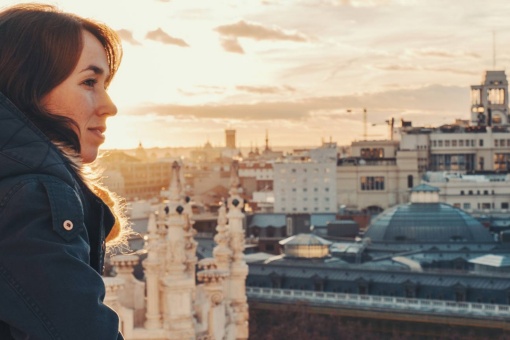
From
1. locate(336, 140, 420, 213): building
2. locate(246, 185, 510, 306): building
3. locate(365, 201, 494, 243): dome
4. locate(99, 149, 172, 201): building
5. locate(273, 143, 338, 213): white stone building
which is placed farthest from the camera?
locate(99, 149, 172, 201): building

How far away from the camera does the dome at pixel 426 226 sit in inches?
2472

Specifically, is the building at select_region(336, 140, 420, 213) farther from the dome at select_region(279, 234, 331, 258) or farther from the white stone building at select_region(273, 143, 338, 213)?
the dome at select_region(279, 234, 331, 258)

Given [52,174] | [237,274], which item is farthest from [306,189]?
[52,174]

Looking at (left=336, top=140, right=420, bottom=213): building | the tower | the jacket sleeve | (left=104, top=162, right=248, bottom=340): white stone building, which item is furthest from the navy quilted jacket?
the tower

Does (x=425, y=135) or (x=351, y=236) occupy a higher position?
(x=425, y=135)

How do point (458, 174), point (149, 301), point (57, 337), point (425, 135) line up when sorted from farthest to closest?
point (425, 135) → point (458, 174) → point (149, 301) → point (57, 337)

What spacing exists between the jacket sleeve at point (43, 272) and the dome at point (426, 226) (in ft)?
198

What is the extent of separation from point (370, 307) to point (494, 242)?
17.4m

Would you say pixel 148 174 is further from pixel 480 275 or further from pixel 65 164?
pixel 65 164

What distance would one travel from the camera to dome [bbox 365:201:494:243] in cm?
6278

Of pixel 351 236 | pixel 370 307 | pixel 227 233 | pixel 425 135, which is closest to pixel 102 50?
pixel 227 233

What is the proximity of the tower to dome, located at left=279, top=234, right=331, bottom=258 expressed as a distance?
72030mm

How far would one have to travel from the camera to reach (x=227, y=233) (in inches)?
1028

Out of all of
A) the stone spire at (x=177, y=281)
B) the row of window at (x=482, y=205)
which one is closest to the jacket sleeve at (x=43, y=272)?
the stone spire at (x=177, y=281)
